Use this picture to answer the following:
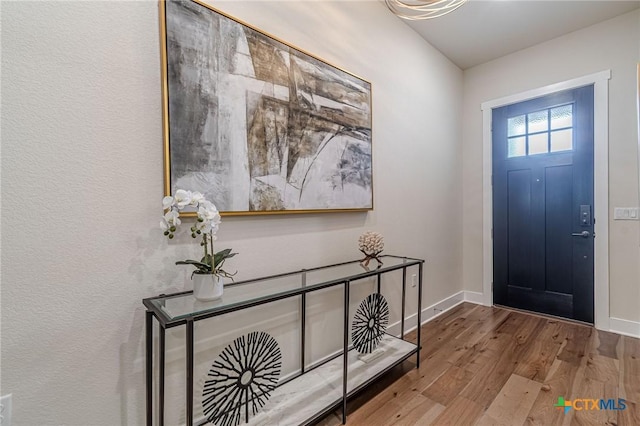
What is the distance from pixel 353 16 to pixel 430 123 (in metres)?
1.38

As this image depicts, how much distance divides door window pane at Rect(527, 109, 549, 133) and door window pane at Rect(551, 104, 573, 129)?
0.19 feet

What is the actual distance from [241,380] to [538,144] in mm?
3520

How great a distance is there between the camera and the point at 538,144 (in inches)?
122

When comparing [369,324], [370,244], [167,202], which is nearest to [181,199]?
[167,202]

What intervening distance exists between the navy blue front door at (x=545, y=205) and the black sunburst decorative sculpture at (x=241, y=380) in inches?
116

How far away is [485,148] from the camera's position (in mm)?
3469

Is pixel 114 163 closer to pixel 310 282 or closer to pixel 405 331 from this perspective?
pixel 310 282

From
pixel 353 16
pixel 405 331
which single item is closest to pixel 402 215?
pixel 405 331

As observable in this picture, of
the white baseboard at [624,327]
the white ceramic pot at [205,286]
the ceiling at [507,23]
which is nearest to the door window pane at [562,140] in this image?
the ceiling at [507,23]

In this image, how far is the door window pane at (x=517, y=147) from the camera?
10.5 ft

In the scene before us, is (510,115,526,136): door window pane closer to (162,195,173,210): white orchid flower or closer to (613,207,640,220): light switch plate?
(613,207,640,220): light switch plate

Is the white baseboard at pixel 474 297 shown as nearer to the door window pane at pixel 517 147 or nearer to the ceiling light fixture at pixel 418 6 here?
the door window pane at pixel 517 147
